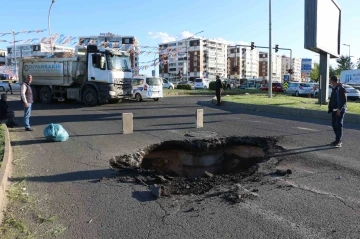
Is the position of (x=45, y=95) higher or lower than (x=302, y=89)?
lower

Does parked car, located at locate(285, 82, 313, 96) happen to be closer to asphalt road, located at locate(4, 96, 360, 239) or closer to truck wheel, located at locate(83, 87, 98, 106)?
truck wheel, located at locate(83, 87, 98, 106)

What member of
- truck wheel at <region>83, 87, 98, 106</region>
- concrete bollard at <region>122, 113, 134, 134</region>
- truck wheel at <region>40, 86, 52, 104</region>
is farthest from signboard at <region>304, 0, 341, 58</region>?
truck wheel at <region>40, 86, 52, 104</region>

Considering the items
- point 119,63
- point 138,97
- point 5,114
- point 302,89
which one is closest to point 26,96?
point 5,114

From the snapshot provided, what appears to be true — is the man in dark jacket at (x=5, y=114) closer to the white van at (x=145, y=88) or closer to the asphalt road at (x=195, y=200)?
the asphalt road at (x=195, y=200)

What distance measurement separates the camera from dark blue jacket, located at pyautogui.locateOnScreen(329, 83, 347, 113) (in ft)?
27.5

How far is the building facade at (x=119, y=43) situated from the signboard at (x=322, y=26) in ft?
96.6

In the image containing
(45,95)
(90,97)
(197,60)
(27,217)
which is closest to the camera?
(27,217)

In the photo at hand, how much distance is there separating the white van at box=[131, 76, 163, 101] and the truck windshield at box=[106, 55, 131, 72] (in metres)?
3.16

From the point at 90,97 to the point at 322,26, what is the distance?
1380 cm

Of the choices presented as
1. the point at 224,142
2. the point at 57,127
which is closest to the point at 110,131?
the point at 57,127

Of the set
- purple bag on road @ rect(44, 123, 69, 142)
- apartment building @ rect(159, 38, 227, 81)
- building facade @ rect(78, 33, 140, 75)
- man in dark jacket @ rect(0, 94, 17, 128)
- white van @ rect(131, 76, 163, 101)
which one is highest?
apartment building @ rect(159, 38, 227, 81)

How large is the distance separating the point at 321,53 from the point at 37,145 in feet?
57.4

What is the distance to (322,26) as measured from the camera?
18656 millimetres

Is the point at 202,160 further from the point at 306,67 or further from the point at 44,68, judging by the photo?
the point at 306,67
